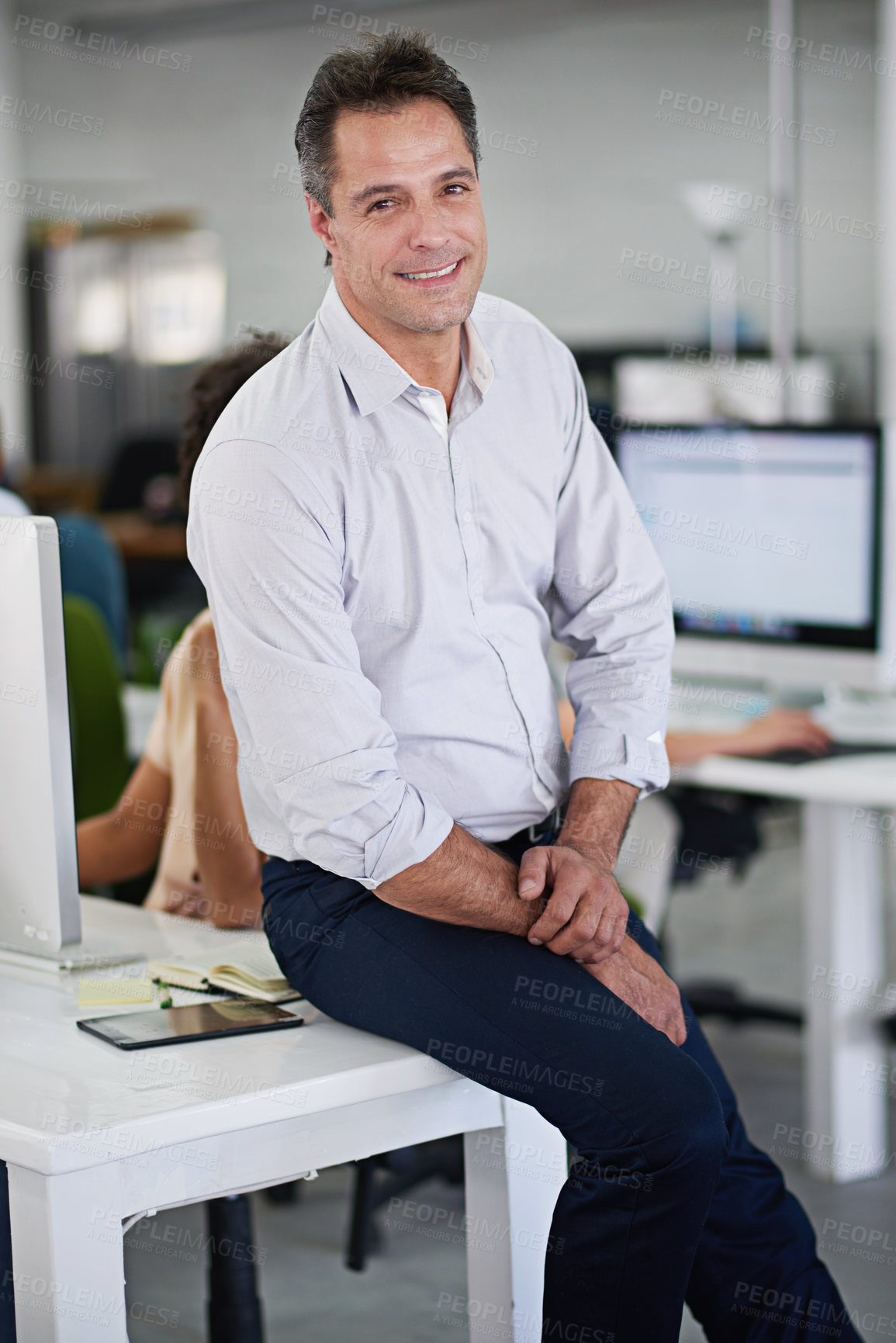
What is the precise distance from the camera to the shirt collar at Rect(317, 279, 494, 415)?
4.99ft

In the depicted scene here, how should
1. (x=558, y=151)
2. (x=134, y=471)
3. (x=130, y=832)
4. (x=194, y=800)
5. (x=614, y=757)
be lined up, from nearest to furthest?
1. (x=614, y=757)
2. (x=194, y=800)
3. (x=130, y=832)
4. (x=558, y=151)
5. (x=134, y=471)

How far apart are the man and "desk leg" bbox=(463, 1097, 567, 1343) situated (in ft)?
0.27

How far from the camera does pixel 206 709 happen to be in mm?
1834

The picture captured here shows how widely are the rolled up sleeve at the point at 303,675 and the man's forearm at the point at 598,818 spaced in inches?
7.5

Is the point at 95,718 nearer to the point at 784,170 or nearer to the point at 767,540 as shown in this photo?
the point at 767,540

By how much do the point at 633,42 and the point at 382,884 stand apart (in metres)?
6.71

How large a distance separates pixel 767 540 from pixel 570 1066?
5.92 ft

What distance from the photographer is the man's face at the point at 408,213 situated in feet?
4.86

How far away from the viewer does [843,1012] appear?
268 cm

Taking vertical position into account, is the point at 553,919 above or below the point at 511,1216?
above

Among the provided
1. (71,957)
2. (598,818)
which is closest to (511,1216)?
(598,818)

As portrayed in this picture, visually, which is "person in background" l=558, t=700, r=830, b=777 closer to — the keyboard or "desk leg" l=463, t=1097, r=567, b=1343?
the keyboard

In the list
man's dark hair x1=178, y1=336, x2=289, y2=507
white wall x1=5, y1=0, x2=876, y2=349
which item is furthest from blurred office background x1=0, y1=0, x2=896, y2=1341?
man's dark hair x1=178, y1=336, x2=289, y2=507

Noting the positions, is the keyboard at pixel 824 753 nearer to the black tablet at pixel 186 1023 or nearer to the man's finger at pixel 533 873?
the man's finger at pixel 533 873
